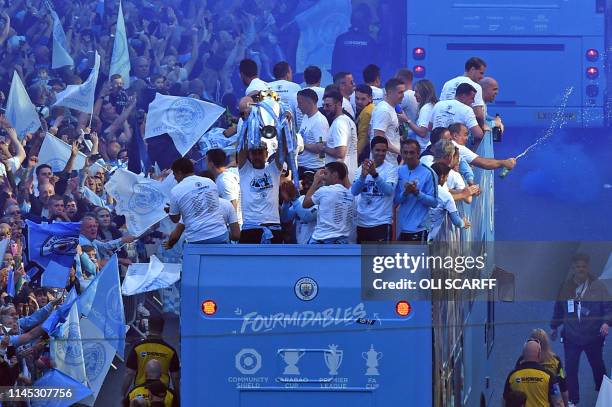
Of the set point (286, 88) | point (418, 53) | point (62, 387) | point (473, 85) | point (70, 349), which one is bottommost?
point (62, 387)

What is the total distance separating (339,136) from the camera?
565 inches

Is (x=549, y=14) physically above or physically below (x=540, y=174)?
above

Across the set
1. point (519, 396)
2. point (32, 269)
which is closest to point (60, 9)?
point (32, 269)

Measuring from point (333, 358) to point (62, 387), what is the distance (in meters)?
4.80

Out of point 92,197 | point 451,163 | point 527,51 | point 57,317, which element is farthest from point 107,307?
point 527,51

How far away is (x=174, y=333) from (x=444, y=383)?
4832mm

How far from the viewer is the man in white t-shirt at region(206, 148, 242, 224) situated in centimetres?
1295

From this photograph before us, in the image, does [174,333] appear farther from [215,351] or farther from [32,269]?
[215,351]

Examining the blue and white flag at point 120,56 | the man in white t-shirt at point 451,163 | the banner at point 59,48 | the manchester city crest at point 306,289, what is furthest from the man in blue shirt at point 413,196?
the banner at point 59,48

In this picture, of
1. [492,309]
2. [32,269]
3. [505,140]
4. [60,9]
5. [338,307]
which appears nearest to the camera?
[338,307]

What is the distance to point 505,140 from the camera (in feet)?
60.5

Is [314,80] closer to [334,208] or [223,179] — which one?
[223,179]

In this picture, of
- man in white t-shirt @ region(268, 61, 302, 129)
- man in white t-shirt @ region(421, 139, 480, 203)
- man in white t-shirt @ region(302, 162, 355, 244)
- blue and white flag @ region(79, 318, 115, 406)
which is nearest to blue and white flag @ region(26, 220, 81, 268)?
blue and white flag @ region(79, 318, 115, 406)

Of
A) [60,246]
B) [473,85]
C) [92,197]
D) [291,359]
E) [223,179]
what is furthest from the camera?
[92,197]
